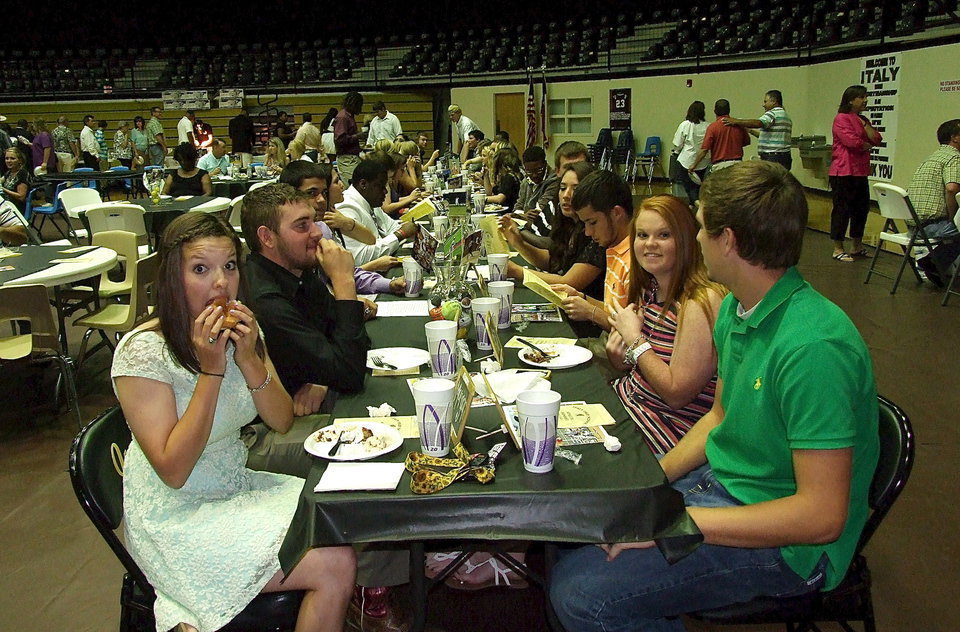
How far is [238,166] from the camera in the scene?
1046cm

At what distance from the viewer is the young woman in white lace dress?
1.61 metres

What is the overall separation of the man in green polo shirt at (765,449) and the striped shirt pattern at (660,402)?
43 centimetres

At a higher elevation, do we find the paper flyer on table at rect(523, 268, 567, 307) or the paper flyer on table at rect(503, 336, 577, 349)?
→ the paper flyer on table at rect(523, 268, 567, 307)

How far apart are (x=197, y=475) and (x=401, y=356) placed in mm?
707

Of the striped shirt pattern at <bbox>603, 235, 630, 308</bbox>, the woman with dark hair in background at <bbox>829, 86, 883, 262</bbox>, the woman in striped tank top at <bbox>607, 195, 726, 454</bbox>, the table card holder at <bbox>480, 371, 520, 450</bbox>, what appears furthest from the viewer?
the woman with dark hair in background at <bbox>829, 86, 883, 262</bbox>

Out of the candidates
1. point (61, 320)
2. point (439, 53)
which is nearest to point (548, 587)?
point (61, 320)

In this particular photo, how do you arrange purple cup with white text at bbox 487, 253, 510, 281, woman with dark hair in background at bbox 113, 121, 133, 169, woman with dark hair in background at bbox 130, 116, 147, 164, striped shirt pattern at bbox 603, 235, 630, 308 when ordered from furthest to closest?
woman with dark hair in background at bbox 130, 116, 147, 164
woman with dark hair in background at bbox 113, 121, 133, 169
purple cup with white text at bbox 487, 253, 510, 281
striped shirt pattern at bbox 603, 235, 630, 308

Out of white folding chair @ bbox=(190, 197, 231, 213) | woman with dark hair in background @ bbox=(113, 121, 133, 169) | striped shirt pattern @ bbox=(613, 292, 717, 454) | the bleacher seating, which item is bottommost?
striped shirt pattern @ bbox=(613, 292, 717, 454)

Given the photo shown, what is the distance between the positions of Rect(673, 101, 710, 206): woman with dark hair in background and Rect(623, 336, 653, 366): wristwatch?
893 centimetres

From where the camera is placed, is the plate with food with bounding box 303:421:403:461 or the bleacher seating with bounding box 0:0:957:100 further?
the bleacher seating with bounding box 0:0:957:100

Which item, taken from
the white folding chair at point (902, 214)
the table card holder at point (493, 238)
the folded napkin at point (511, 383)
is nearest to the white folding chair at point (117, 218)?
the table card holder at point (493, 238)

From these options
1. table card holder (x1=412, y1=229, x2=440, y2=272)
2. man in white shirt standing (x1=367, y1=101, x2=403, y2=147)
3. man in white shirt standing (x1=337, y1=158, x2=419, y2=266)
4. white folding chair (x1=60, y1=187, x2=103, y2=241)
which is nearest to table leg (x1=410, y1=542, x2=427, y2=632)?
table card holder (x1=412, y1=229, x2=440, y2=272)

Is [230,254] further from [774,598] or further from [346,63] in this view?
[346,63]

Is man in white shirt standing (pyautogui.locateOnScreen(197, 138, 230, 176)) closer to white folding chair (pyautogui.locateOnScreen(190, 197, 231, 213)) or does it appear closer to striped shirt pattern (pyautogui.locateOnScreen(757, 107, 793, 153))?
white folding chair (pyautogui.locateOnScreen(190, 197, 231, 213))
